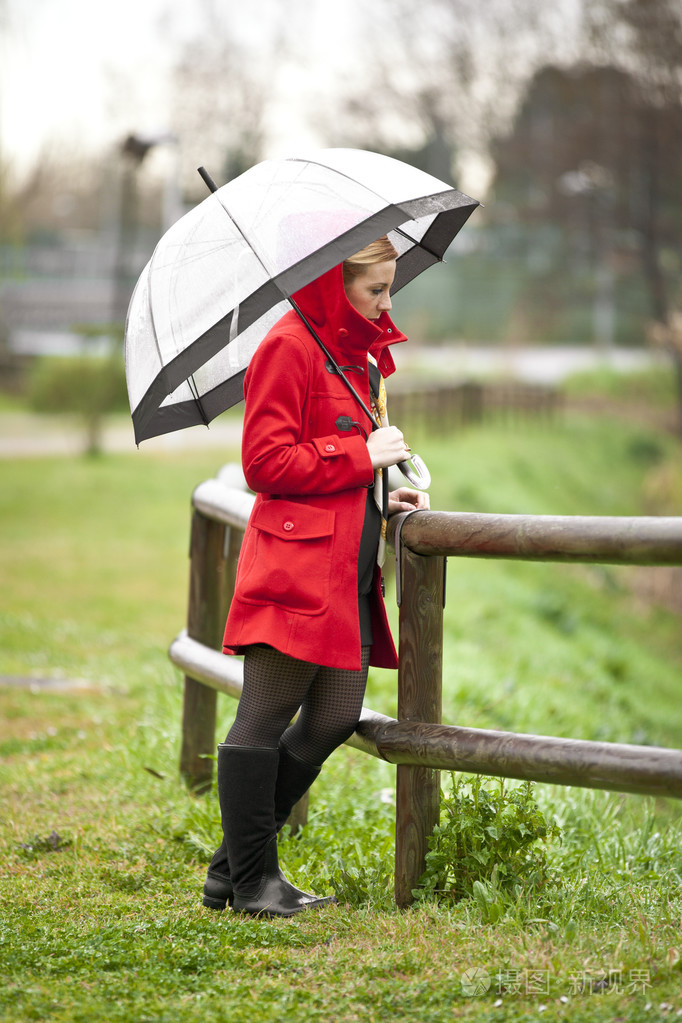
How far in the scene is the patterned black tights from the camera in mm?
2713

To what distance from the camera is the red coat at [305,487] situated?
2.54m

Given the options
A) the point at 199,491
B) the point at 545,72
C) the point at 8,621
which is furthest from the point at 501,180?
the point at 199,491

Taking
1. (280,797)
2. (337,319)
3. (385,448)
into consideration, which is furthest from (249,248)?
(280,797)

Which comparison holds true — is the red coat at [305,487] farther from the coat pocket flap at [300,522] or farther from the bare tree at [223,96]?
the bare tree at [223,96]

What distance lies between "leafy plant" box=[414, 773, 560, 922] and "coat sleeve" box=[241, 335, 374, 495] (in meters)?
0.96

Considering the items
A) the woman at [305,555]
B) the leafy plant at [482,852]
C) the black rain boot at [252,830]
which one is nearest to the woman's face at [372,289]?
the woman at [305,555]

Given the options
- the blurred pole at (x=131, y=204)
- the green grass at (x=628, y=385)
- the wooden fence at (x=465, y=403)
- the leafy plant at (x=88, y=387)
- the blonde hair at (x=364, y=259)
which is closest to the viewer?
the blonde hair at (x=364, y=259)

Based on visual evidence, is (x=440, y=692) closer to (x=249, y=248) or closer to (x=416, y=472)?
(x=416, y=472)

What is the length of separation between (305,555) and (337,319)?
564 millimetres

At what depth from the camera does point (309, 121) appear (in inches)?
1330

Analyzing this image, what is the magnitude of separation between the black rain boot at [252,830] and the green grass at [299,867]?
0.10 meters

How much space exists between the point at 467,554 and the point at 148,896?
1351 millimetres

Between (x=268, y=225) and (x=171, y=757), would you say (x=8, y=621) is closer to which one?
(x=171, y=757)

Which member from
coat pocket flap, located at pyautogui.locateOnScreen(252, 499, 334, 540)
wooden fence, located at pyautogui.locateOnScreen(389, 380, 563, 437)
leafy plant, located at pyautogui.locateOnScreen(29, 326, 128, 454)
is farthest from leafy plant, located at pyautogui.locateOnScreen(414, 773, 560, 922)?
leafy plant, located at pyautogui.locateOnScreen(29, 326, 128, 454)
